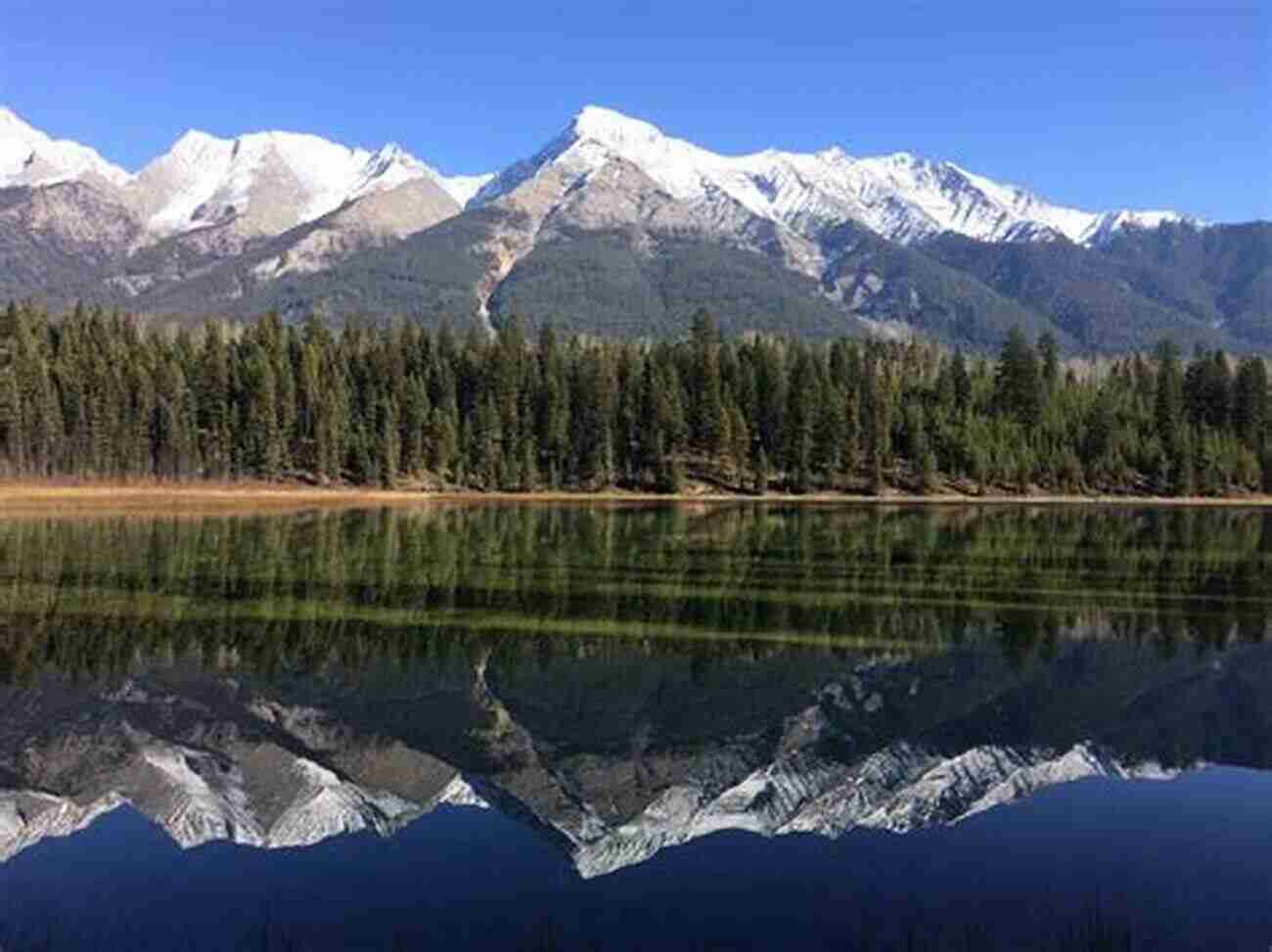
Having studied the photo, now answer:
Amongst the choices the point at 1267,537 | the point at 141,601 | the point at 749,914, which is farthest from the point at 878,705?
the point at 1267,537

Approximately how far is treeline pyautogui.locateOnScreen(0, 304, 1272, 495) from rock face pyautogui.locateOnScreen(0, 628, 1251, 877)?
380 feet

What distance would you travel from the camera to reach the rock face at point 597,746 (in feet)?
73.8

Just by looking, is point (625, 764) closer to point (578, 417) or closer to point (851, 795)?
point (851, 795)

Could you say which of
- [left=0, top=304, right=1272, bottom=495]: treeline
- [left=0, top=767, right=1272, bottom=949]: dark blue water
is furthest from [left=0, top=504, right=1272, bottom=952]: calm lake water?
[left=0, top=304, right=1272, bottom=495]: treeline

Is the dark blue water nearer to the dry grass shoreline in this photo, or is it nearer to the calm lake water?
the calm lake water

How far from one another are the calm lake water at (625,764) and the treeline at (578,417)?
3674 inches

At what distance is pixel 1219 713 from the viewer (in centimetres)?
3117

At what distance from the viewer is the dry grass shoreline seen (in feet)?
361

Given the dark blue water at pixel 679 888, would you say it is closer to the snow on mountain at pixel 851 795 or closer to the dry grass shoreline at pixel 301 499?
the snow on mountain at pixel 851 795

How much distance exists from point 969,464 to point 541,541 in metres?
97.8

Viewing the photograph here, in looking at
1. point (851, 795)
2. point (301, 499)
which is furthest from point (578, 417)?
point (851, 795)

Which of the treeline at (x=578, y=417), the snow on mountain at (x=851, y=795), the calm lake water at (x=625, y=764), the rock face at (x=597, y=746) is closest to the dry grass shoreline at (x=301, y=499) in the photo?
the treeline at (x=578, y=417)

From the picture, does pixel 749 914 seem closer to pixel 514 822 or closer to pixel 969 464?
pixel 514 822

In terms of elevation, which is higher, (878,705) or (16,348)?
(16,348)
